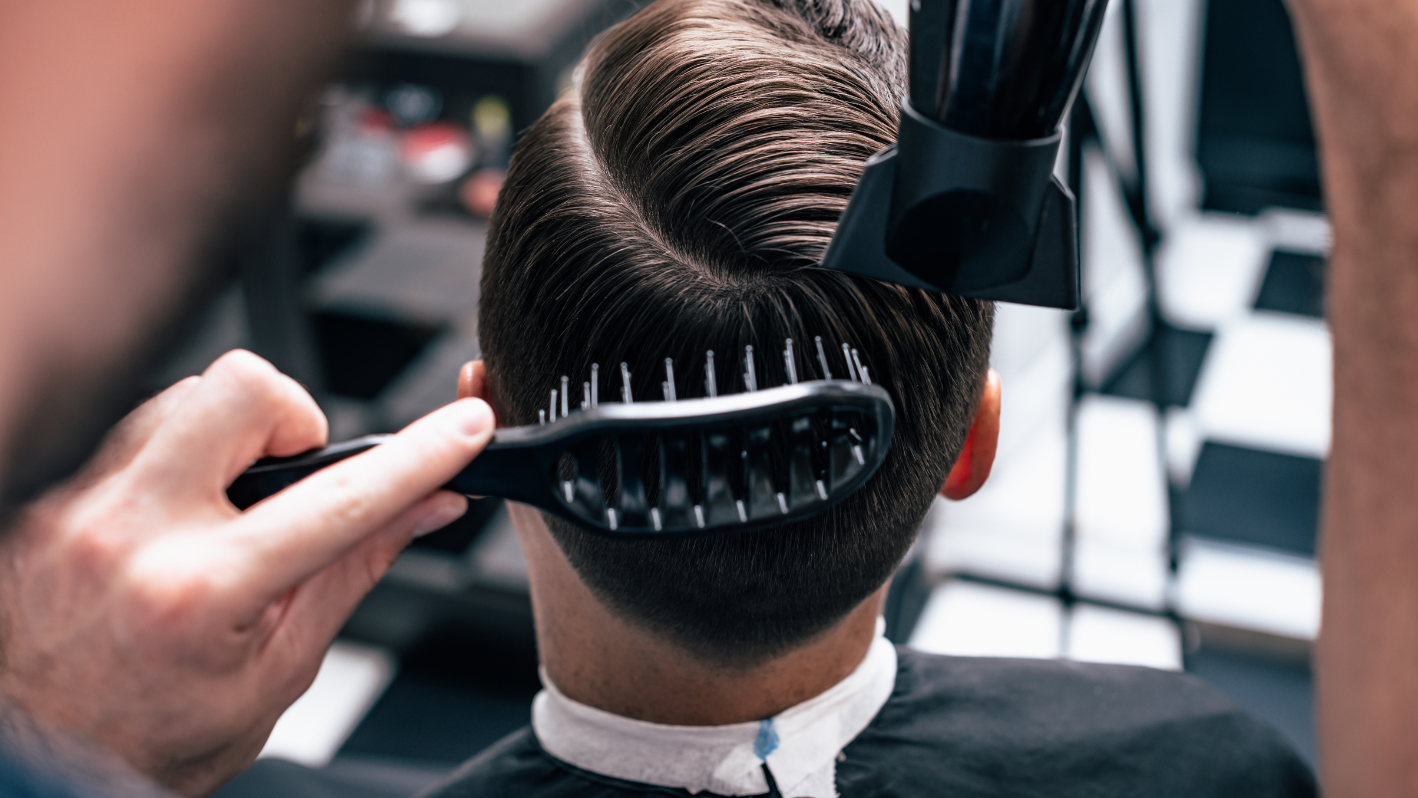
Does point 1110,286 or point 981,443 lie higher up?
point 981,443

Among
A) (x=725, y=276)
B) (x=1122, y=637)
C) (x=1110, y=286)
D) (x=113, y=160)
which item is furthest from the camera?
(x=1110, y=286)

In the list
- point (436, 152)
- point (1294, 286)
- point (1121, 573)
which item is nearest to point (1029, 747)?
point (1121, 573)

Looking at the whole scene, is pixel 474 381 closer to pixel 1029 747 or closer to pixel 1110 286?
pixel 1029 747

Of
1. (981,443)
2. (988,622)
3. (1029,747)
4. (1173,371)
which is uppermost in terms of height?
(981,443)

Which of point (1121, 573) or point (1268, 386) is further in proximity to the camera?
point (1268, 386)

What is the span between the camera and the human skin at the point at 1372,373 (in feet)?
3.12

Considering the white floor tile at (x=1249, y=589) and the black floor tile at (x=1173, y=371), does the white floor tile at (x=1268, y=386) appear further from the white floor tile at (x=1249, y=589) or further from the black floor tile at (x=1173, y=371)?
the white floor tile at (x=1249, y=589)

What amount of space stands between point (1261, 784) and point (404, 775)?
3.97ft

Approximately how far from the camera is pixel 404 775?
1.74m

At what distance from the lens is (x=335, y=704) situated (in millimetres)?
2781

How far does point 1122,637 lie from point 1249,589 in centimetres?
39

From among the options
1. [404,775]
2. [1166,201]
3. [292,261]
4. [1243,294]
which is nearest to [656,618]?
[404,775]

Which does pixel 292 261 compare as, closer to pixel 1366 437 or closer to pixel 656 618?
pixel 656 618

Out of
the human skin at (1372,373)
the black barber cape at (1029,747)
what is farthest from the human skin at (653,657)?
the human skin at (1372,373)
